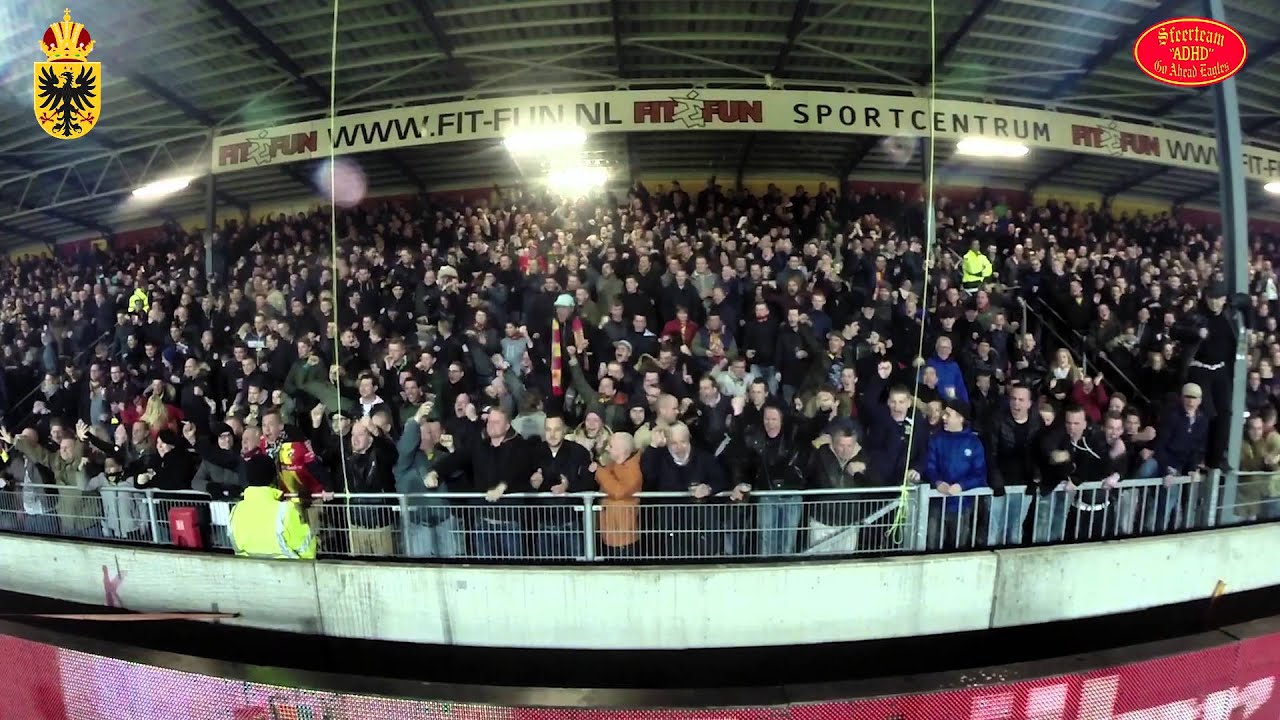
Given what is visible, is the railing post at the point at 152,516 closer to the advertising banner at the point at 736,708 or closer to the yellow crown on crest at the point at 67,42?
the advertising banner at the point at 736,708

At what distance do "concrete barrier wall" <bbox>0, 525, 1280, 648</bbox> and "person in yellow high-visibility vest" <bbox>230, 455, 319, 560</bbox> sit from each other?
0.07m

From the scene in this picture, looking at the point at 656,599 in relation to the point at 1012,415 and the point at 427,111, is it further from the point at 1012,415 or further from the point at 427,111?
the point at 427,111

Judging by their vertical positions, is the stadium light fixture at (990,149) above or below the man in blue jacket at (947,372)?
above

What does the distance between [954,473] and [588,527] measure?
6.03 ft

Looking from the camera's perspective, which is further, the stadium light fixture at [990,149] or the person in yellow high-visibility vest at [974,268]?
the person in yellow high-visibility vest at [974,268]

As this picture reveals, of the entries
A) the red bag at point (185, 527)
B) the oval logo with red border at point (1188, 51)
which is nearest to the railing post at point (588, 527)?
the red bag at point (185, 527)

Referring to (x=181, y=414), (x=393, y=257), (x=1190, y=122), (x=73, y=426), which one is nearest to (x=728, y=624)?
(x=393, y=257)

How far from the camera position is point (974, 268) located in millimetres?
2713

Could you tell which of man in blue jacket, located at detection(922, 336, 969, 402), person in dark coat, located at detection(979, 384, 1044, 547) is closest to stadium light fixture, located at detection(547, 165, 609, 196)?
man in blue jacket, located at detection(922, 336, 969, 402)

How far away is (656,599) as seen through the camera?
2.67 metres

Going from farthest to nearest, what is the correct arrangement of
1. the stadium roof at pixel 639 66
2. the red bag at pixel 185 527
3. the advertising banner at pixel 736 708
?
1. the red bag at pixel 185 527
2. the stadium roof at pixel 639 66
3. the advertising banner at pixel 736 708

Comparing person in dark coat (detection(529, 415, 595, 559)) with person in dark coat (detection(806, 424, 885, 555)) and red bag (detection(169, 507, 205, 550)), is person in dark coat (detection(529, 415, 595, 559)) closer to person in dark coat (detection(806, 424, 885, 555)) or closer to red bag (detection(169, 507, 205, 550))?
person in dark coat (detection(806, 424, 885, 555))

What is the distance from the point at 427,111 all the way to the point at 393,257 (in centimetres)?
67

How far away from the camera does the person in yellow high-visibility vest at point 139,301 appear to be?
9.18 ft
